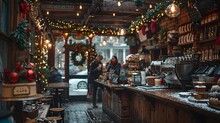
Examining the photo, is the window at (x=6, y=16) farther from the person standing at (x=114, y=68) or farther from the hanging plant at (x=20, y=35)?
the person standing at (x=114, y=68)

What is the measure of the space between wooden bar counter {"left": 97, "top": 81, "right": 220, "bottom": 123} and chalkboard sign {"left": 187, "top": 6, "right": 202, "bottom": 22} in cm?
278

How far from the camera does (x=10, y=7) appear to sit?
408 centimetres

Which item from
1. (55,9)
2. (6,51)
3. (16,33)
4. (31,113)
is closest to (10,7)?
(16,33)

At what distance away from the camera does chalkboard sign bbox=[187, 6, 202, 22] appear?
6852mm

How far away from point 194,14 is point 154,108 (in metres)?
3.45

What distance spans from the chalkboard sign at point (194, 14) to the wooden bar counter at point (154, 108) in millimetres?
2782

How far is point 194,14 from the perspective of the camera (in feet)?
23.2

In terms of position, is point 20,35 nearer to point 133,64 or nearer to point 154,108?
point 154,108

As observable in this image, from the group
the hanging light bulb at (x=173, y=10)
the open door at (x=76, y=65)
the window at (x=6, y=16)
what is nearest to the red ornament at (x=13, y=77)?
the window at (x=6, y=16)

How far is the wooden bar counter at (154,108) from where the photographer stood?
9.65ft

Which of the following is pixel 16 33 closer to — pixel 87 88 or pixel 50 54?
pixel 87 88

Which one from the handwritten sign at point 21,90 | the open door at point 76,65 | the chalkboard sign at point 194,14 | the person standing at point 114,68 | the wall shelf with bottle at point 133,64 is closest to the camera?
the handwritten sign at point 21,90

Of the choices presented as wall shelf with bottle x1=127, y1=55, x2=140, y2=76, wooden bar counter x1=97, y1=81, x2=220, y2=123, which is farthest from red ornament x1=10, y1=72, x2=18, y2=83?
wall shelf with bottle x1=127, y1=55, x2=140, y2=76

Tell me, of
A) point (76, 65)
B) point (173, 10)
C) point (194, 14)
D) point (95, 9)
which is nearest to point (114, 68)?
point (95, 9)
